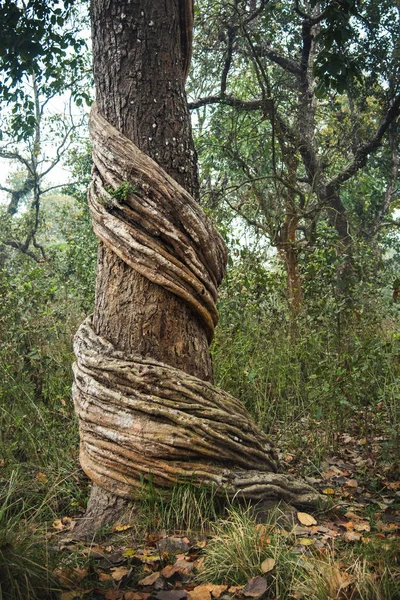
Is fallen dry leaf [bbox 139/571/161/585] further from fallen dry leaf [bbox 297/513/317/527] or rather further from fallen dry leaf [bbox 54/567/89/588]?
fallen dry leaf [bbox 297/513/317/527]

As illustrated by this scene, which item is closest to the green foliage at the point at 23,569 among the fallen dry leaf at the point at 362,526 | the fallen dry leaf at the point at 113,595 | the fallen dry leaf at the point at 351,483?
the fallen dry leaf at the point at 113,595

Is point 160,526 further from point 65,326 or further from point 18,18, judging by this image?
point 18,18

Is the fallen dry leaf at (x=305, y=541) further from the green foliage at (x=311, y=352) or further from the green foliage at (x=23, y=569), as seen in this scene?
the green foliage at (x=311, y=352)

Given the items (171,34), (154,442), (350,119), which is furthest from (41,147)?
(154,442)

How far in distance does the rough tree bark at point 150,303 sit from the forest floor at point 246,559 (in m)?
0.17

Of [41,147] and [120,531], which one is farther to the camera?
[41,147]

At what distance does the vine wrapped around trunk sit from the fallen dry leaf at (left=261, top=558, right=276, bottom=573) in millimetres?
419

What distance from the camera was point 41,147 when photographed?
1309cm

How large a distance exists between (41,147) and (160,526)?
1202cm

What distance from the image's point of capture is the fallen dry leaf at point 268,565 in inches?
78.0

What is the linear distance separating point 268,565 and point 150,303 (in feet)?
3.76

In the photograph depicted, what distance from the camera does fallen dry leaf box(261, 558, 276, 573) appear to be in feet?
6.50

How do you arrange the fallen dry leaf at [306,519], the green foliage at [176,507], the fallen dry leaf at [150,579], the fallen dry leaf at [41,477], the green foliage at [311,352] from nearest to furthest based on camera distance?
the fallen dry leaf at [150,579], the green foliage at [176,507], the fallen dry leaf at [306,519], the fallen dry leaf at [41,477], the green foliage at [311,352]

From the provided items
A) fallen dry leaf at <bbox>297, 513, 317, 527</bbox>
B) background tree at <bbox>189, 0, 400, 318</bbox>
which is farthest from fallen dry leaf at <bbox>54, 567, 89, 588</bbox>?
background tree at <bbox>189, 0, 400, 318</bbox>
